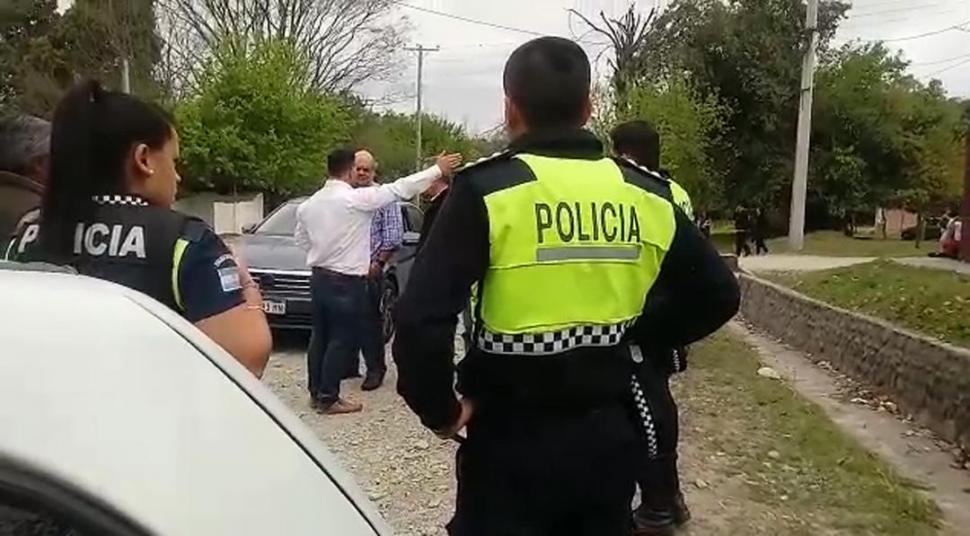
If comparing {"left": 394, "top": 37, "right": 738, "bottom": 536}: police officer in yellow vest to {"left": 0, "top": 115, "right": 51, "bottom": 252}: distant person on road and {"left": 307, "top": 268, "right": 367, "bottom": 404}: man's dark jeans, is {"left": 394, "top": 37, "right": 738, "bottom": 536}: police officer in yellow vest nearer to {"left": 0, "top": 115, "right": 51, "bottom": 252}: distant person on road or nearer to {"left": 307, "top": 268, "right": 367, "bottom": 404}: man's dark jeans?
{"left": 0, "top": 115, "right": 51, "bottom": 252}: distant person on road

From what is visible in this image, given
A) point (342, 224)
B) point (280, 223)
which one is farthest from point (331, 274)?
point (280, 223)

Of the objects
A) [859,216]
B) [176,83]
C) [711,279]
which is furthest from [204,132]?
[711,279]

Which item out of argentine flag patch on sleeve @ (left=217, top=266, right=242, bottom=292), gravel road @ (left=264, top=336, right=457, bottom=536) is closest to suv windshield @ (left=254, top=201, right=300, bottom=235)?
gravel road @ (left=264, top=336, right=457, bottom=536)

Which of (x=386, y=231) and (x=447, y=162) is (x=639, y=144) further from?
(x=386, y=231)

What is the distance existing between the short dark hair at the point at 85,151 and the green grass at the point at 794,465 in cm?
335

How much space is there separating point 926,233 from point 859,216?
352 centimetres

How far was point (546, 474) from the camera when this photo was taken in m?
2.58

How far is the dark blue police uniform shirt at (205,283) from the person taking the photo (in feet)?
8.41

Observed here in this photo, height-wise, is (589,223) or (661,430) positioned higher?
(589,223)

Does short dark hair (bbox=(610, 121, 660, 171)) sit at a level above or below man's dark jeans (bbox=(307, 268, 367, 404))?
above

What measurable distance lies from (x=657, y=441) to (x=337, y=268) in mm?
4689

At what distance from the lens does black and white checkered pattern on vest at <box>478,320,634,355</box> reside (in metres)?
2.59

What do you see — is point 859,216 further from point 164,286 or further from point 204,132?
point 164,286

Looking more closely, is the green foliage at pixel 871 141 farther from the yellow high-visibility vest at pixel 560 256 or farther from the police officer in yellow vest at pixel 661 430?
the yellow high-visibility vest at pixel 560 256
